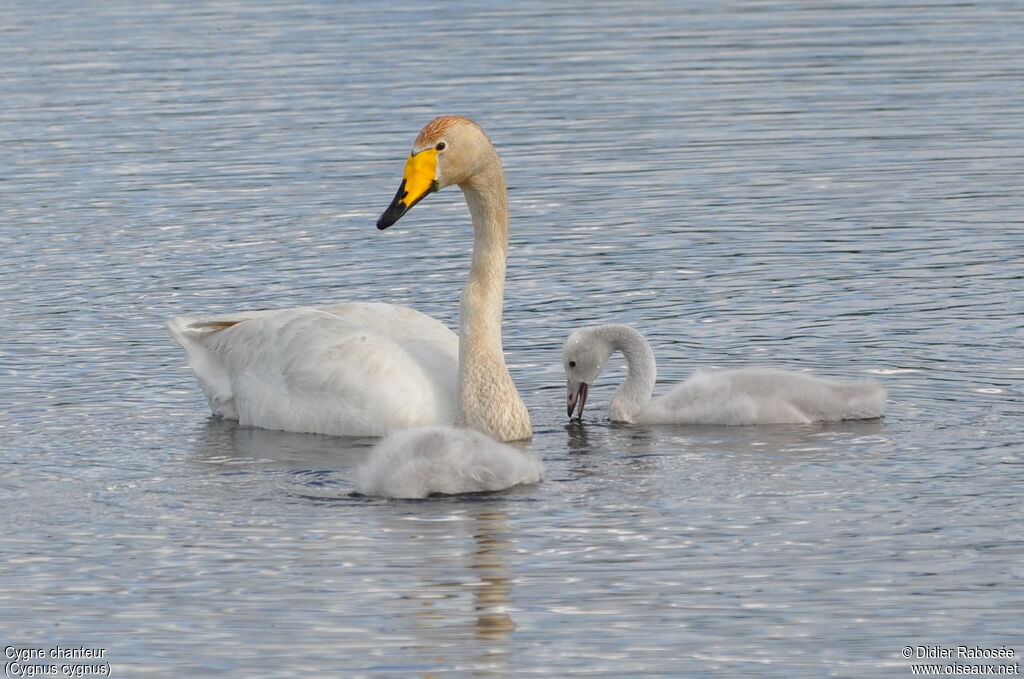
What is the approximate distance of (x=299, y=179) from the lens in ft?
62.4

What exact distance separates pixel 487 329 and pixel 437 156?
0.98 meters

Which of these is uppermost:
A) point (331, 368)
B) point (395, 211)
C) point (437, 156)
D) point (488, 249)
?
point (437, 156)

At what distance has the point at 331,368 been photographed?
466 inches

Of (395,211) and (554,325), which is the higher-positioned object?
(395,211)

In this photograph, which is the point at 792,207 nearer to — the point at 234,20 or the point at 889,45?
the point at 889,45

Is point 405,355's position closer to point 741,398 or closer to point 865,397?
point 741,398

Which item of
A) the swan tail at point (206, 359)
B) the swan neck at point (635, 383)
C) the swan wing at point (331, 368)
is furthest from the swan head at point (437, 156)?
the swan tail at point (206, 359)

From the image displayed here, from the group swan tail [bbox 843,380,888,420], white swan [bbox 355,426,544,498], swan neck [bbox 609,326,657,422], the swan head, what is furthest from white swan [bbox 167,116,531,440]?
swan tail [bbox 843,380,888,420]

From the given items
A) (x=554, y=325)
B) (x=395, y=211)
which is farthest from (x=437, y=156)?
(x=554, y=325)

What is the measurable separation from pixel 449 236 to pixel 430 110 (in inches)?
223

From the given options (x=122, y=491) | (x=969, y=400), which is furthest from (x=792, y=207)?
(x=122, y=491)

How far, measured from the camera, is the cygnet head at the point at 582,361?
39.3ft

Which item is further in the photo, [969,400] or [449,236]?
[449,236]

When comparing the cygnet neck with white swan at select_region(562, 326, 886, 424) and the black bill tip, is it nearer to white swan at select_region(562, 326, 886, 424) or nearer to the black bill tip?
the black bill tip
